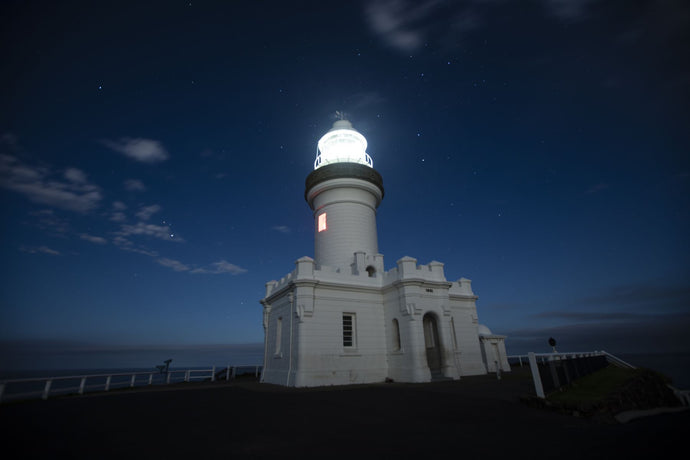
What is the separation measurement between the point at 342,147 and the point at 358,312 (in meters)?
13.3

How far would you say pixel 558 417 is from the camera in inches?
280

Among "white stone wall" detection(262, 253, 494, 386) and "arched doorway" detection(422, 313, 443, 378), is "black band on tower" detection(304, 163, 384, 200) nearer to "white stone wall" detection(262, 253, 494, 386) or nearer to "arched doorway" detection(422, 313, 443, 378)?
"white stone wall" detection(262, 253, 494, 386)

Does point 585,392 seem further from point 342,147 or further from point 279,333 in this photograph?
point 342,147

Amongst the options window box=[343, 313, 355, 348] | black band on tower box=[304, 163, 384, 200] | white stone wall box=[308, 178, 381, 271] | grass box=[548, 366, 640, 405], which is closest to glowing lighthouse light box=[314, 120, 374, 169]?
black band on tower box=[304, 163, 384, 200]

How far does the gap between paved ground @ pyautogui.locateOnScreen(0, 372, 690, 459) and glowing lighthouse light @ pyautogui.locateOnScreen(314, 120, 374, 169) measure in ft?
60.7

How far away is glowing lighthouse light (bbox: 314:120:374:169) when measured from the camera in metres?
24.3

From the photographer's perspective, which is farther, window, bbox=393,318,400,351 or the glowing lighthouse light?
the glowing lighthouse light

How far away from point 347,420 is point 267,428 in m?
1.85

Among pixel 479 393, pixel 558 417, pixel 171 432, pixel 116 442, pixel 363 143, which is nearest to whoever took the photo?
pixel 116 442

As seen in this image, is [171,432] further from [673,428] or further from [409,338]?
[409,338]

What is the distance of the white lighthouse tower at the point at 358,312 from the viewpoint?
652 inches

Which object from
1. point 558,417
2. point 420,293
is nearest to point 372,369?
point 420,293

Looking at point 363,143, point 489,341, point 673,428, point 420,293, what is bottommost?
point 673,428

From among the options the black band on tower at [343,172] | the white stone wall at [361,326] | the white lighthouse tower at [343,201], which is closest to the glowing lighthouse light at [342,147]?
the white lighthouse tower at [343,201]
